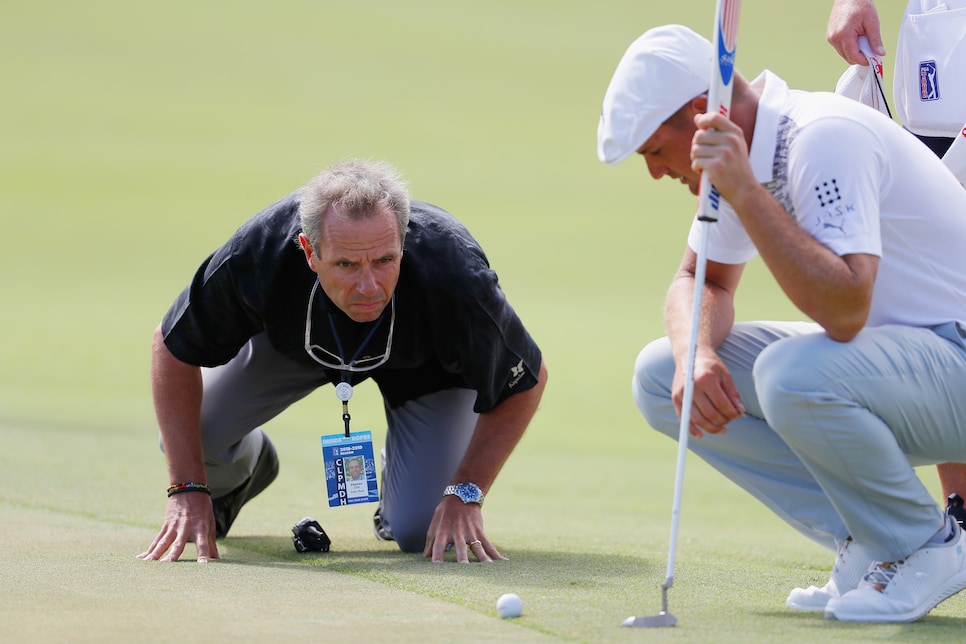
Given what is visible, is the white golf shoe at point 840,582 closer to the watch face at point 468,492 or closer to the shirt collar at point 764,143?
the shirt collar at point 764,143

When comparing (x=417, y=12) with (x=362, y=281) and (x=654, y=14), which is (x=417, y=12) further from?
(x=362, y=281)

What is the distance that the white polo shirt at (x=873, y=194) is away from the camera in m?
2.04

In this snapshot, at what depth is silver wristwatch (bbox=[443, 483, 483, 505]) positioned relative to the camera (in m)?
2.96

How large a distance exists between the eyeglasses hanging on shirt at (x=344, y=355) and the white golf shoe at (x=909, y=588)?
1.31m

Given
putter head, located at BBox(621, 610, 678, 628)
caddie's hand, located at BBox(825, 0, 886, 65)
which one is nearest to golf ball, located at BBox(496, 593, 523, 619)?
putter head, located at BBox(621, 610, 678, 628)

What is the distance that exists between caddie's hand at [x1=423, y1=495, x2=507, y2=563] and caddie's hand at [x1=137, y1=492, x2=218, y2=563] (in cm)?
50

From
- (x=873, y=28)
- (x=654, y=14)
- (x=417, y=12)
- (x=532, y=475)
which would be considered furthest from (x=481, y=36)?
(x=873, y=28)

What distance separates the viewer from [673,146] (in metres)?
2.19

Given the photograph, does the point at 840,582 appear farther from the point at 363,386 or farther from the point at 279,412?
the point at 363,386

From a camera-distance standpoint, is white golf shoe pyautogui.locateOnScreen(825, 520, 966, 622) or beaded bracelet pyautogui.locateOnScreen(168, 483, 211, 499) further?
beaded bracelet pyautogui.locateOnScreen(168, 483, 211, 499)

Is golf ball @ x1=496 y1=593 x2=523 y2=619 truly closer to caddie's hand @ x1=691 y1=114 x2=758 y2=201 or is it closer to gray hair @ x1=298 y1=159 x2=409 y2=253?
caddie's hand @ x1=691 y1=114 x2=758 y2=201

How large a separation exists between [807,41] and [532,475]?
12525mm

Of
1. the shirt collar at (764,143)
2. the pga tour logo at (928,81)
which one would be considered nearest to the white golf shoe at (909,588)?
the shirt collar at (764,143)

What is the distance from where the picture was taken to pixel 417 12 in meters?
17.3
